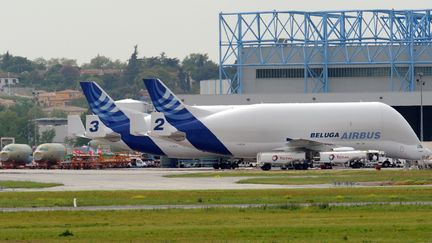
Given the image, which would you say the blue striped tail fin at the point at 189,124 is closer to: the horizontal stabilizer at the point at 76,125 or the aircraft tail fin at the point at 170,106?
the aircraft tail fin at the point at 170,106

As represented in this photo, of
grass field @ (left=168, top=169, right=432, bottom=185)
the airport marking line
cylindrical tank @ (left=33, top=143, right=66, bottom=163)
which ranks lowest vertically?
the airport marking line

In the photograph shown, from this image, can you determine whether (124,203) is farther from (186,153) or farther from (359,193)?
(186,153)

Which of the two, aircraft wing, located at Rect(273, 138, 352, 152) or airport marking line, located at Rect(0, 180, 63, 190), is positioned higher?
aircraft wing, located at Rect(273, 138, 352, 152)

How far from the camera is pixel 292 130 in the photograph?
13275 cm

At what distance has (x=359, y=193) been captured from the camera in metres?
75.3

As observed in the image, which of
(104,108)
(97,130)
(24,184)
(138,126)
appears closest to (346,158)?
(138,126)

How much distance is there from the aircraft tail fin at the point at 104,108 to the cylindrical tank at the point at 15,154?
37.7 ft

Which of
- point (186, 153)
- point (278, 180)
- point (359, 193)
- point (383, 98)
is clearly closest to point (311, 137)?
point (186, 153)

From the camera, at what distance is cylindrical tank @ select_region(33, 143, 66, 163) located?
14750 cm

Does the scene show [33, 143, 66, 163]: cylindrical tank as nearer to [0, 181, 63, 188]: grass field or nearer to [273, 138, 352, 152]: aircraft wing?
[273, 138, 352, 152]: aircraft wing

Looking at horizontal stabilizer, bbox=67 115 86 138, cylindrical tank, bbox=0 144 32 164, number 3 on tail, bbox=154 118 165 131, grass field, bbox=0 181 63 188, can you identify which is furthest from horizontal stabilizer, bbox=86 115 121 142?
grass field, bbox=0 181 63 188

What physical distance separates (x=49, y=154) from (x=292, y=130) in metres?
29.9

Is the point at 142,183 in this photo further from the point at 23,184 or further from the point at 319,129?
Result: the point at 319,129

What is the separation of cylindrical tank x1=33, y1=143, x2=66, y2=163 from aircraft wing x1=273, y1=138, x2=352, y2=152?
1155 inches
